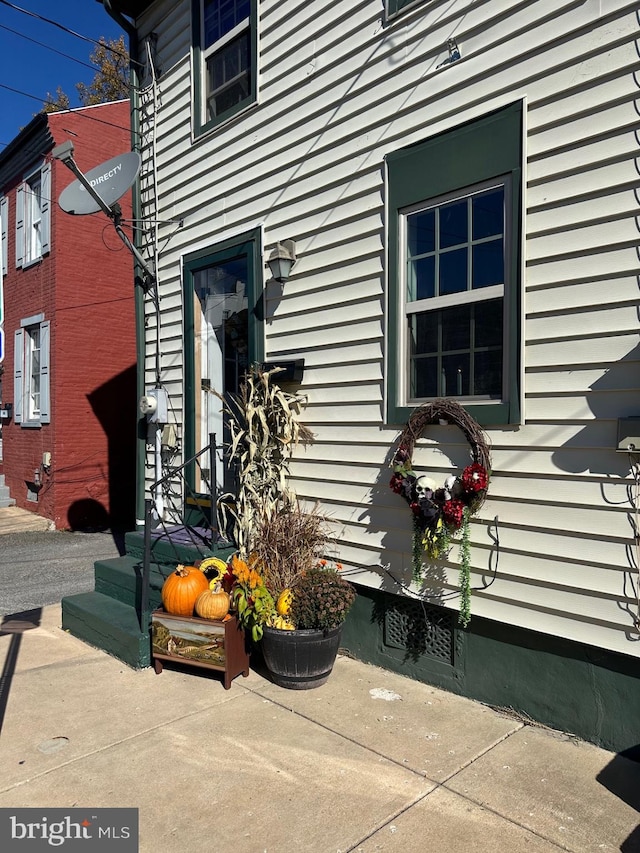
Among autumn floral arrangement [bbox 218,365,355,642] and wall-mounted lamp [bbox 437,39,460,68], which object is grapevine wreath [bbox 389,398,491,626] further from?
wall-mounted lamp [bbox 437,39,460,68]

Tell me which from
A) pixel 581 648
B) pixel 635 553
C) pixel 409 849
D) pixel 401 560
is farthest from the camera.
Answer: pixel 401 560

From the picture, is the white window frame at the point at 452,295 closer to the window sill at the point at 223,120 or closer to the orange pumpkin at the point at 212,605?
the orange pumpkin at the point at 212,605

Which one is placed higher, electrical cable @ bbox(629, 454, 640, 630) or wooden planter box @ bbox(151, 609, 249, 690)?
electrical cable @ bbox(629, 454, 640, 630)

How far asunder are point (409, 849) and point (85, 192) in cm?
582

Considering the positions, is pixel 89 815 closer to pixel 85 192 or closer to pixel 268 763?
pixel 268 763

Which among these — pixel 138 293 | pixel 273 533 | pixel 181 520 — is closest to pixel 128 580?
pixel 181 520

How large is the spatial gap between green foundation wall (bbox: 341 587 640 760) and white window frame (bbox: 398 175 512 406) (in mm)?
1389

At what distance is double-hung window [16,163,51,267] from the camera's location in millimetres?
11234

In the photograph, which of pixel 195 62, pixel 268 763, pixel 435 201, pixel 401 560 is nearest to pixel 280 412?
pixel 401 560

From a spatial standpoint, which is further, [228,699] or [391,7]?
[391,7]

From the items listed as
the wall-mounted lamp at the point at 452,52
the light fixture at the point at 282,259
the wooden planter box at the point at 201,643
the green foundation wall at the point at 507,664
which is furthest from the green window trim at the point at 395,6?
the wooden planter box at the point at 201,643

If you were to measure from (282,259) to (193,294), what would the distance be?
163 cm

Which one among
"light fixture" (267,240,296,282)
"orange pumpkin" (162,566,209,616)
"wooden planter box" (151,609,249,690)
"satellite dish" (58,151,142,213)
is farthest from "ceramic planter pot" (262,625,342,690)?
"satellite dish" (58,151,142,213)

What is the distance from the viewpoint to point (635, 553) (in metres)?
3.07
